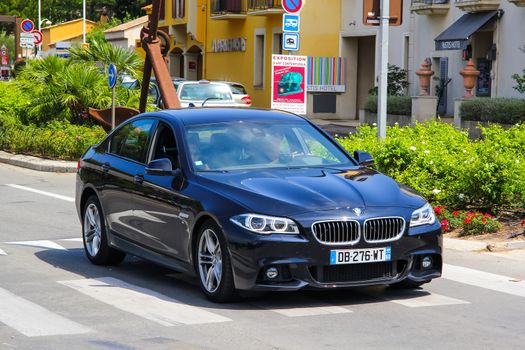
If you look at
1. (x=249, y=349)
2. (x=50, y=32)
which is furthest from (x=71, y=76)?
(x=50, y=32)

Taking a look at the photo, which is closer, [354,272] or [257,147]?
[354,272]

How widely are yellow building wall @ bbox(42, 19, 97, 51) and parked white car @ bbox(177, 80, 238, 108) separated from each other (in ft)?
200

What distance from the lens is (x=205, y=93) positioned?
97.4 feet

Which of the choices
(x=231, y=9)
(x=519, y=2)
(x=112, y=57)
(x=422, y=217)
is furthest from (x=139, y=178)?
(x=231, y=9)

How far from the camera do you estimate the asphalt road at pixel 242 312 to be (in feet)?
24.5

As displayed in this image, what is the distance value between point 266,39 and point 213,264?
3822 cm

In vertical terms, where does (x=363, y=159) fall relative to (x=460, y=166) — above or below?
above

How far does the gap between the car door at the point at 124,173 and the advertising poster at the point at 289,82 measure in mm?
7029

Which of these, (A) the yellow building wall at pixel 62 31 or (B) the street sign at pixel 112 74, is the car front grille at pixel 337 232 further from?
(A) the yellow building wall at pixel 62 31

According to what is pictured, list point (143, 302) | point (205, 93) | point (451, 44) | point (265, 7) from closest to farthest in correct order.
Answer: point (143, 302) < point (205, 93) < point (451, 44) < point (265, 7)

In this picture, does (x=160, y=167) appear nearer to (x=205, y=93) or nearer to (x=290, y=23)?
(x=290, y=23)

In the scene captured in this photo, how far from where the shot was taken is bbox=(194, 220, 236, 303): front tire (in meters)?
8.56

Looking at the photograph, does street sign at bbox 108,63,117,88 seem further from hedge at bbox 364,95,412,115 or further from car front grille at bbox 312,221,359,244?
car front grille at bbox 312,221,359,244

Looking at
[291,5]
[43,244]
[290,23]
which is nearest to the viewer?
[43,244]
